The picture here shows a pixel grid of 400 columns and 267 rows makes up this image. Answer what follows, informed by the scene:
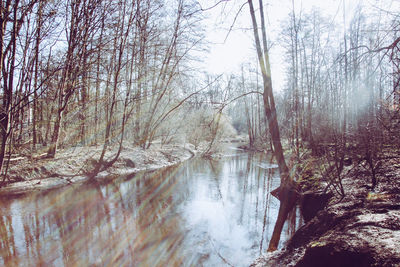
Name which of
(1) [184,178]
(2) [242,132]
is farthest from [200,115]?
(2) [242,132]

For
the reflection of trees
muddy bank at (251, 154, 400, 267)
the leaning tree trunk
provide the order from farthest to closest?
the leaning tree trunk, the reflection of trees, muddy bank at (251, 154, 400, 267)

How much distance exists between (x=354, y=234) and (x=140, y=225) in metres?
4.43

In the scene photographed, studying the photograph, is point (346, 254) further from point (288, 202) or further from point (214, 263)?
point (288, 202)

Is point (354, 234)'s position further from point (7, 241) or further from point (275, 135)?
point (7, 241)

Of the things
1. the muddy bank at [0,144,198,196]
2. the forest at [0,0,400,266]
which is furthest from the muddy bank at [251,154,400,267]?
the muddy bank at [0,144,198,196]

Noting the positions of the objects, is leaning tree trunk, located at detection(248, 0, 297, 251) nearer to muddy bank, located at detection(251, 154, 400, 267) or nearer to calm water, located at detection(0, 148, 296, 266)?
calm water, located at detection(0, 148, 296, 266)

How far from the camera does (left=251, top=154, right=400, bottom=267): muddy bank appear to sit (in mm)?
2734

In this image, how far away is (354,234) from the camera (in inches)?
125

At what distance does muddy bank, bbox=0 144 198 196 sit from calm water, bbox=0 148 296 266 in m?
0.94

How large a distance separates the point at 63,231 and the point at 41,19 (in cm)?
503

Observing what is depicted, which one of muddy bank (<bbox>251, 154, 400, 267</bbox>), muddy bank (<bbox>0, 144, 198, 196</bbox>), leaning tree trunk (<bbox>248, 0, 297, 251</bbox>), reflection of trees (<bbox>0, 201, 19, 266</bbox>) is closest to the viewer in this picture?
muddy bank (<bbox>251, 154, 400, 267</bbox>)

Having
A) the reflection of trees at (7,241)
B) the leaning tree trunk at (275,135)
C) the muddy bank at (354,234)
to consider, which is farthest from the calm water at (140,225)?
the muddy bank at (354,234)

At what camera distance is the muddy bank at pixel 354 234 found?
2734 mm

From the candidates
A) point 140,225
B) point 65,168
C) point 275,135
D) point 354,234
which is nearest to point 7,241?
point 140,225
